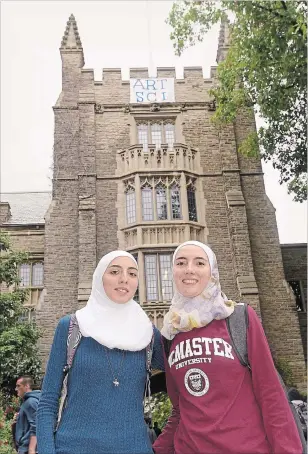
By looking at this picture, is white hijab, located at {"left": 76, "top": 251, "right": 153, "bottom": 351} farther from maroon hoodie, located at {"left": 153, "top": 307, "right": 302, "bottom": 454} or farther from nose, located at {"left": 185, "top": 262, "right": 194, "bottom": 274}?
nose, located at {"left": 185, "top": 262, "right": 194, "bottom": 274}

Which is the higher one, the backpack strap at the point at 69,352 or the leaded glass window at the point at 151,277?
the leaded glass window at the point at 151,277

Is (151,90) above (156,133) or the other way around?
above

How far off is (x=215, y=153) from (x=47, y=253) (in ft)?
23.2

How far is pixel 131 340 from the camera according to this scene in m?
2.28

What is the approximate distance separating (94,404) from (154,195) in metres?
13.2

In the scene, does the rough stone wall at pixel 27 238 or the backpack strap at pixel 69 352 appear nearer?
the backpack strap at pixel 69 352

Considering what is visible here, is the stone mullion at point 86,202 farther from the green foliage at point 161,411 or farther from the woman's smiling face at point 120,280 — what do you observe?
the woman's smiling face at point 120,280

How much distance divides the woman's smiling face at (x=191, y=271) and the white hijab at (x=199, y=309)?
0.08 ft

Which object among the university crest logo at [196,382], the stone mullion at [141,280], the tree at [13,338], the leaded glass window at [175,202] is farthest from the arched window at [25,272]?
the university crest logo at [196,382]

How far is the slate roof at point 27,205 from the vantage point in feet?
64.0

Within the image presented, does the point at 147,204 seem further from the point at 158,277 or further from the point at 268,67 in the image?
the point at 268,67

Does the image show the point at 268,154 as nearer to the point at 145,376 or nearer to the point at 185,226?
the point at 185,226

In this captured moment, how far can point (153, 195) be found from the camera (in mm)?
15188

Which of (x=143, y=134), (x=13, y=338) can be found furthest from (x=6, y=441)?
(x=143, y=134)
